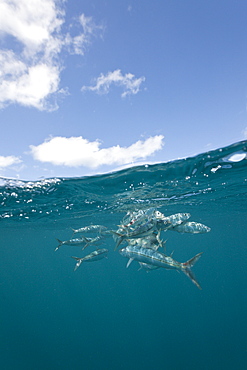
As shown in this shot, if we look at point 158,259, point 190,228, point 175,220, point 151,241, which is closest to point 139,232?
point 151,241

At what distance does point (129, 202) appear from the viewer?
1959 cm

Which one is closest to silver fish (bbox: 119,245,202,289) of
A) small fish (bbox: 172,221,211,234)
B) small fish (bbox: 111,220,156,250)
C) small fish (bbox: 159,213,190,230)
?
small fish (bbox: 111,220,156,250)

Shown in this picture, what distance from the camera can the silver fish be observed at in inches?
197

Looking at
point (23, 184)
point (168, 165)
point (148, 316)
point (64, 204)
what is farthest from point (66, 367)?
point (148, 316)

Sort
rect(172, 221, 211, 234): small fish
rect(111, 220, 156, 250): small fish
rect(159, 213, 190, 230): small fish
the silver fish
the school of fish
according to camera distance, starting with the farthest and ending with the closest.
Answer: rect(172, 221, 211, 234): small fish, rect(159, 213, 190, 230): small fish, rect(111, 220, 156, 250): small fish, the school of fish, the silver fish

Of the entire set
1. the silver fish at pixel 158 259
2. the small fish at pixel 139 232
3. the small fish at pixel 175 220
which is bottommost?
the silver fish at pixel 158 259

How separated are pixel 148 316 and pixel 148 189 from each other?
6939cm

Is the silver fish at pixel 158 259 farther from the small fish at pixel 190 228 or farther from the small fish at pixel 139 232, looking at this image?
the small fish at pixel 190 228

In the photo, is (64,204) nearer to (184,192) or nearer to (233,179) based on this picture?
(184,192)

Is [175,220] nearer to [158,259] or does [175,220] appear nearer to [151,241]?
[151,241]

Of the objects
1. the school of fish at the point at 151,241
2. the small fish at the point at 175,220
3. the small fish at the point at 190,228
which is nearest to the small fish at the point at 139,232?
the school of fish at the point at 151,241

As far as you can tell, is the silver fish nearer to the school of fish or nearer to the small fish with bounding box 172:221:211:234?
the school of fish

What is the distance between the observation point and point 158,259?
5.27 m

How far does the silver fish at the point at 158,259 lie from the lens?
5012mm
